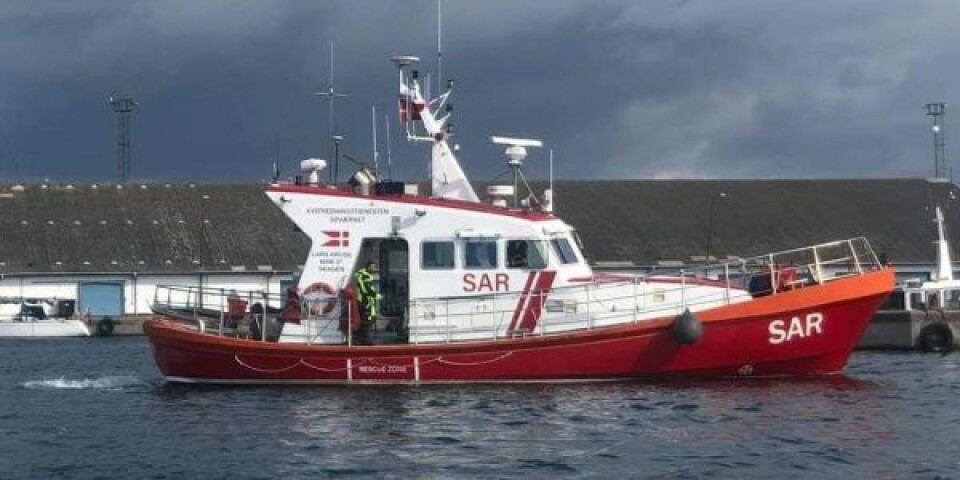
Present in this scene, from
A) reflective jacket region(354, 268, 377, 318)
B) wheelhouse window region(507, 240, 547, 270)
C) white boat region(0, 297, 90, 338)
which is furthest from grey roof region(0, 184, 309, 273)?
wheelhouse window region(507, 240, 547, 270)

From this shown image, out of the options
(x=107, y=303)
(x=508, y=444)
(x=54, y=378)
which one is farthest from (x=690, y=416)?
(x=107, y=303)

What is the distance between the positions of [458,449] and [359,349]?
221 inches

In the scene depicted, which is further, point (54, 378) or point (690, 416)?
point (54, 378)

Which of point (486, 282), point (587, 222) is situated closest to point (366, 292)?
point (486, 282)

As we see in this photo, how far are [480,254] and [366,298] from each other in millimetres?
1917

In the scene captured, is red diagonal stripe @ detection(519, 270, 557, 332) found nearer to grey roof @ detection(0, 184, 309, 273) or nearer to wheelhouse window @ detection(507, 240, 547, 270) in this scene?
wheelhouse window @ detection(507, 240, 547, 270)

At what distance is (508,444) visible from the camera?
17.0 metres

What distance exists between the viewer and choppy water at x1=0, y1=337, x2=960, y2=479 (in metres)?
15.5

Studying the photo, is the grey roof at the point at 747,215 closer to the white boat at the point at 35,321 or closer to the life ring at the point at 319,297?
the white boat at the point at 35,321

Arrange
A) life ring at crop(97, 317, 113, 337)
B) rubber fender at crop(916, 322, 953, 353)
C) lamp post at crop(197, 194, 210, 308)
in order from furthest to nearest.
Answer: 1. lamp post at crop(197, 194, 210, 308)
2. life ring at crop(97, 317, 113, 337)
3. rubber fender at crop(916, 322, 953, 353)

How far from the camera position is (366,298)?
2217 centimetres

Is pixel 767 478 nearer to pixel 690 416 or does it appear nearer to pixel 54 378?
pixel 690 416

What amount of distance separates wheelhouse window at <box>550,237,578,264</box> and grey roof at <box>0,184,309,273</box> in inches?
1283

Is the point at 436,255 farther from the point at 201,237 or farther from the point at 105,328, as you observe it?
the point at 201,237
